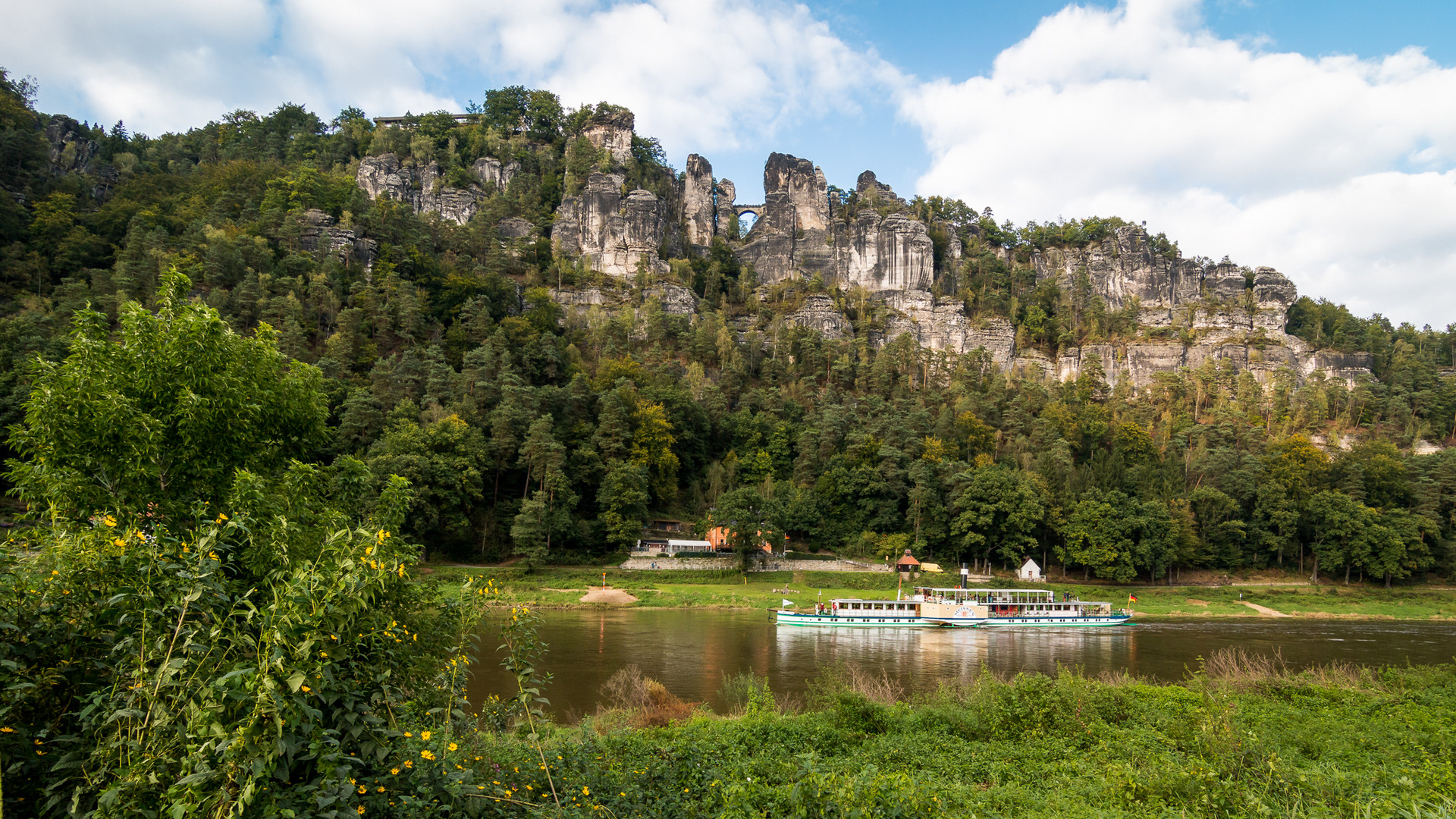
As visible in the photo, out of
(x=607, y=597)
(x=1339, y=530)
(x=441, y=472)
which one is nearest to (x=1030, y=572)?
(x=1339, y=530)

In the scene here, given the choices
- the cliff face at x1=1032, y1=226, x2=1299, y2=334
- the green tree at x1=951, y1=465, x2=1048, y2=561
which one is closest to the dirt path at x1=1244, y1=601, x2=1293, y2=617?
the green tree at x1=951, y1=465, x2=1048, y2=561

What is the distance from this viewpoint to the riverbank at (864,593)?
3769 cm

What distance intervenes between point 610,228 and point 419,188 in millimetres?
27878

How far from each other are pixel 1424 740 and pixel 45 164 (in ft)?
337

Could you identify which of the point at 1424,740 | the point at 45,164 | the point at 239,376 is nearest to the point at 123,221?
the point at 45,164

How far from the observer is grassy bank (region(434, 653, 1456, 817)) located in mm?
6660

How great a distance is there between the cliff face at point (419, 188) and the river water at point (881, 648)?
241ft

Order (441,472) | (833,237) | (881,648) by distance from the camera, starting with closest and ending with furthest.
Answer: (881,648) → (441,472) → (833,237)

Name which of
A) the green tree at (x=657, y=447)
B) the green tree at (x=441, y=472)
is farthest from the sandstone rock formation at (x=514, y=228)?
the green tree at (x=441, y=472)

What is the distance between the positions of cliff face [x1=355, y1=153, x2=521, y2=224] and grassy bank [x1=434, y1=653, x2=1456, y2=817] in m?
88.5

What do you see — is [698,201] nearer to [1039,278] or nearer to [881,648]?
[1039,278]

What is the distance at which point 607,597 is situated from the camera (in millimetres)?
37125

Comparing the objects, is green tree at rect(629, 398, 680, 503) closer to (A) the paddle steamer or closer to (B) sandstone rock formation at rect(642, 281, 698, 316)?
(A) the paddle steamer

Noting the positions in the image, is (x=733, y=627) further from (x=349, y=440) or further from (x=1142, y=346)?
(x=1142, y=346)
